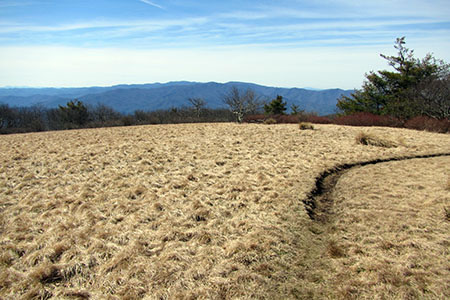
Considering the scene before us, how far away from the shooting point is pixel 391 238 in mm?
4871

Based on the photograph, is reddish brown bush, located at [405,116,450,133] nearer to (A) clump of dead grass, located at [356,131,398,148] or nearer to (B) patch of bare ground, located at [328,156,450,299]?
(A) clump of dead grass, located at [356,131,398,148]

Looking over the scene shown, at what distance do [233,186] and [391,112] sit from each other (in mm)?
29605

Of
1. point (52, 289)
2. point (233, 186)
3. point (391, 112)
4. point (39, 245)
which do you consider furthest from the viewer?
point (391, 112)

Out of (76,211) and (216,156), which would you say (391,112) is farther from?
(76,211)

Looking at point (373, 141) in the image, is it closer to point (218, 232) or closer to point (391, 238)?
point (391, 238)

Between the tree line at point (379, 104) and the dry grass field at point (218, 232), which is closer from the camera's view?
the dry grass field at point (218, 232)

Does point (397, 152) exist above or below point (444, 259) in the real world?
above

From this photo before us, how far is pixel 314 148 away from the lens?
41.8ft

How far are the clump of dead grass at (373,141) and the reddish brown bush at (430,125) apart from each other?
9.13 meters

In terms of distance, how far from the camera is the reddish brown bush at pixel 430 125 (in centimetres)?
1877

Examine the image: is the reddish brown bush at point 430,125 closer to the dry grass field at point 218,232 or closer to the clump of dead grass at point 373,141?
the clump of dead grass at point 373,141

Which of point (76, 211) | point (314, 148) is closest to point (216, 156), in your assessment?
point (314, 148)

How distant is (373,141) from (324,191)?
768 cm

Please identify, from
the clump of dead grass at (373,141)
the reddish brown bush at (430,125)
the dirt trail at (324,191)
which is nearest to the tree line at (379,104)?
the reddish brown bush at (430,125)
